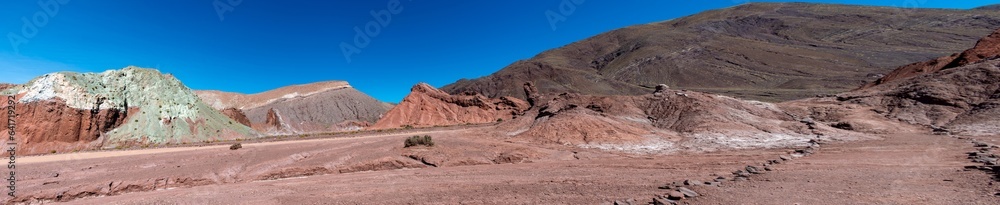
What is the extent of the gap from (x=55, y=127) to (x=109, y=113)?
10.2ft

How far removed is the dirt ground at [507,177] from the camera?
8.16 m

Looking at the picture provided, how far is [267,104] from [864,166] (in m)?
89.9

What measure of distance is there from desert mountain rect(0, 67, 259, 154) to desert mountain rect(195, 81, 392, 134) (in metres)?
32.1

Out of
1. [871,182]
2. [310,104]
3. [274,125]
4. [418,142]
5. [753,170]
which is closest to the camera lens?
[871,182]

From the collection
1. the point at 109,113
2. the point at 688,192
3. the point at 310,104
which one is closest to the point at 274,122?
the point at 310,104

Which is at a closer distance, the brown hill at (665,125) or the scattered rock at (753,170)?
the scattered rock at (753,170)

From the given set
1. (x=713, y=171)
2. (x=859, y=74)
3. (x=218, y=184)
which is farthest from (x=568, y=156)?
(x=859, y=74)

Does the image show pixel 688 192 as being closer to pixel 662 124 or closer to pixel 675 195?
pixel 675 195

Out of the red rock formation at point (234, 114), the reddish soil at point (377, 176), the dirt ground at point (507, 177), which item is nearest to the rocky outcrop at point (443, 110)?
the red rock formation at point (234, 114)

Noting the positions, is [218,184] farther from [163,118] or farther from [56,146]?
[163,118]

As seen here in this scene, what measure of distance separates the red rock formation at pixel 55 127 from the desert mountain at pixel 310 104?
38.0 metres

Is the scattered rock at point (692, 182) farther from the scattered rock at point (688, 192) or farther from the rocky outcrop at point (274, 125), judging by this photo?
the rocky outcrop at point (274, 125)

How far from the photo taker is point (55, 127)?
86.6 ft

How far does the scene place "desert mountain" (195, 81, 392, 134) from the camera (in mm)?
75125
